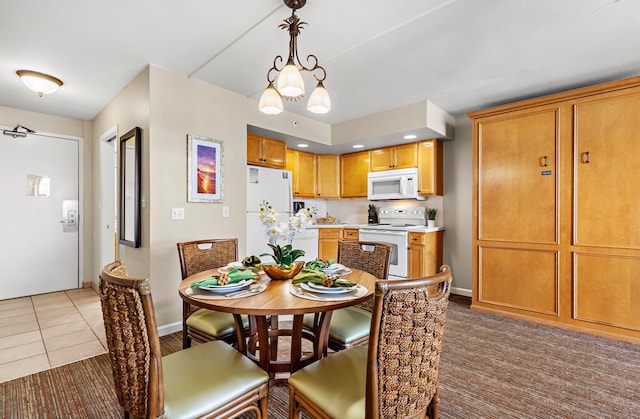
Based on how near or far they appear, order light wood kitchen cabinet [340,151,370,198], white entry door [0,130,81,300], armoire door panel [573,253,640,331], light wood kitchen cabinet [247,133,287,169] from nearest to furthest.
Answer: armoire door panel [573,253,640,331] → light wood kitchen cabinet [247,133,287,169] → white entry door [0,130,81,300] → light wood kitchen cabinet [340,151,370,198]

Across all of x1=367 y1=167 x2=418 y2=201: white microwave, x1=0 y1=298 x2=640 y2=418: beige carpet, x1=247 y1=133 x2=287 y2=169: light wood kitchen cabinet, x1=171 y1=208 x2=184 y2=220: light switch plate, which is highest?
x1=247 y1=133 x2=287 y2=169: light wood kitchen cabinet

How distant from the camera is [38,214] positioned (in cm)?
398

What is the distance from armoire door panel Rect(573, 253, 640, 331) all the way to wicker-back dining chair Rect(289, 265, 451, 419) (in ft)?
8.47

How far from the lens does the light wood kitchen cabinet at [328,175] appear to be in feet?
16.6

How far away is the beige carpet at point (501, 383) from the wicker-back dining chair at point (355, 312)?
490 mm

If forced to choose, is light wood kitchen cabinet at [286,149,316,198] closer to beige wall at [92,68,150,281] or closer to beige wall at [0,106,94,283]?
beige wall at [92,68,150,281]

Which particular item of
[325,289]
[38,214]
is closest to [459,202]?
[325,289]

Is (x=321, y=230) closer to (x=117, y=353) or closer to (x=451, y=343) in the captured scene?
(x=451, y=343)

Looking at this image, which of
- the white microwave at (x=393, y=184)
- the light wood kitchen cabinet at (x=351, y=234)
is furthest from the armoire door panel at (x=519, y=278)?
the light wood kitchen cabinet at (x=351, y=234)

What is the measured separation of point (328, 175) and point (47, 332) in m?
3.93

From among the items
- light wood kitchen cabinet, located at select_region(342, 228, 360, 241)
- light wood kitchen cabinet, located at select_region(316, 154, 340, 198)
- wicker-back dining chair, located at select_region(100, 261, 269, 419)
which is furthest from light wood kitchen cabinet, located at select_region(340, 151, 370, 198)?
wicker-back dining chair, located at select_region(100, 261, 269, 419)

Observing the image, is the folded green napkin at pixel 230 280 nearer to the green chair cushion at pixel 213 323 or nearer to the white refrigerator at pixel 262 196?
the green chair cushion at pixel 213 323

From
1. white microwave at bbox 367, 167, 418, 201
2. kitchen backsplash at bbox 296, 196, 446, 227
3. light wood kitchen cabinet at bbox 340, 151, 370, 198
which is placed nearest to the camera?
white microwave at bbox 367, 167, 418, 201

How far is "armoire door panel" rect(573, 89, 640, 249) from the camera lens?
2.61 m
